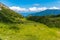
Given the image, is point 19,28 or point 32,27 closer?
point 19,28

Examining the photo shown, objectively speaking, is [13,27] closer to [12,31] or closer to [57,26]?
[12,31]

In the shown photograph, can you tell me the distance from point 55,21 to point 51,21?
1.01m

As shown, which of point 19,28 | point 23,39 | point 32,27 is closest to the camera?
point 23,39

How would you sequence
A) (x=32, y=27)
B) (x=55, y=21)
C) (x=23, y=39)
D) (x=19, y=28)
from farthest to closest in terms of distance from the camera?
(x=55, y=21) < (x=32, y=27) < (x=19, y=28) < (x=23, y=39)

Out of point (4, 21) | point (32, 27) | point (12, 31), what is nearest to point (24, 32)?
point (12, 31)

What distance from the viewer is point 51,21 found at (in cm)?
4931

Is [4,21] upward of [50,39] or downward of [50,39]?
upward

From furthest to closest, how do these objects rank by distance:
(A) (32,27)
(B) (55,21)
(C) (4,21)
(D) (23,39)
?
(B) (55,21)
(C) (4,21)
(A) (32,27)
(D) (23,39)

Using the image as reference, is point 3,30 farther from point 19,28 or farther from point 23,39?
point 23,39

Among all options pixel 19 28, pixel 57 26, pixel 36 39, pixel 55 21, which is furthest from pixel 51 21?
pixel 36 39

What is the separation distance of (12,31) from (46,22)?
629 inches

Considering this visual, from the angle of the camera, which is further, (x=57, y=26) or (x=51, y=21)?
(x=51, y=21)

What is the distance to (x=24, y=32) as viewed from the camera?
1389 inches

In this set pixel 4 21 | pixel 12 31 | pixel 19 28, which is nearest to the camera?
pixel 12 31
